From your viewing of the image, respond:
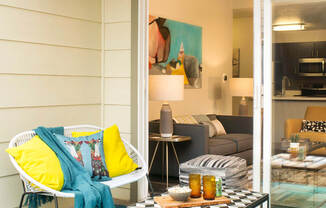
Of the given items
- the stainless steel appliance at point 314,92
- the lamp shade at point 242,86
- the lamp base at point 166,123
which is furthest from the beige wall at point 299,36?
the lamp shade at point 242,86

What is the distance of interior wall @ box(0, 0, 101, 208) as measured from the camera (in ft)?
12.2

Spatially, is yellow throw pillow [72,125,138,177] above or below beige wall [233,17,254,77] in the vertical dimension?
below

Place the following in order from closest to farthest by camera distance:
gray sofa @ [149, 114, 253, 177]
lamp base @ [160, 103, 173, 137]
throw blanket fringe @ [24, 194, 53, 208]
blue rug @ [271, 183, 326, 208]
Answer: throw blanket fringe @ [24, 194, 53, 208] < blue rug @ [271, 183, 326, 208] < lamp base @ [160, 103, 173, 137] < gray sofa @ [149, 114, 253, 177]

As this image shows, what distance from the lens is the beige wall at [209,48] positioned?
23.1 ft

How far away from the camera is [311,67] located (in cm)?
395

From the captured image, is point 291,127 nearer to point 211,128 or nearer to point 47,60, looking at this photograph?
point 47,60

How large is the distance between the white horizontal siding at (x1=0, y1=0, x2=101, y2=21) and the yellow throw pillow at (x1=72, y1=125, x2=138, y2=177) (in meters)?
1.08

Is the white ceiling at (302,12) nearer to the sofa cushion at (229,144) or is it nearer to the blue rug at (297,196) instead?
the blue rug at (297,196)

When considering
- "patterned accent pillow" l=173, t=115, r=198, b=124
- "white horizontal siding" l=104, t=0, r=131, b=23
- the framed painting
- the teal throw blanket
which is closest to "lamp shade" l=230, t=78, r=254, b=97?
the framed painting

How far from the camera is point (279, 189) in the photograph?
415 cm

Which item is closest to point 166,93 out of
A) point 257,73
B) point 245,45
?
point 257,73

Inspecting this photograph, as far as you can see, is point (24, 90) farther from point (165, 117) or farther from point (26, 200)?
point (165, 117)

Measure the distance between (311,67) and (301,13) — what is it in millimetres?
460

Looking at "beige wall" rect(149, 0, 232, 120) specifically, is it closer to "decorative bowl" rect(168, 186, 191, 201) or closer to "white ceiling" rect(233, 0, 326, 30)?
"white ceiling" rect(233, 0, 326, 30)
